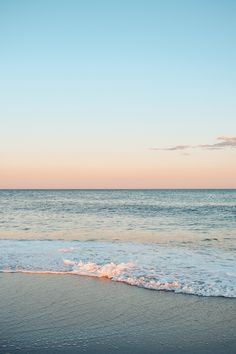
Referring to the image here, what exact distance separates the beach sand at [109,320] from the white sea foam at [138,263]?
88 cm

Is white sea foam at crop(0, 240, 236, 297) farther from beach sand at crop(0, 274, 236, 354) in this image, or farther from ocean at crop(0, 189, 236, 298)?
beach sand at crop(0, 274, 236, 354)

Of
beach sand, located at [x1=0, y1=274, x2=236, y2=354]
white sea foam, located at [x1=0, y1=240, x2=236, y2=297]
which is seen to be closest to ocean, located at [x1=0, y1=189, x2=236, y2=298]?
white sea foam, located at [x1=0, y1=240, x2=236, y2=297]

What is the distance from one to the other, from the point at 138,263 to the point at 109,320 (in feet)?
17.5

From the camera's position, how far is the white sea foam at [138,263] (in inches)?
385

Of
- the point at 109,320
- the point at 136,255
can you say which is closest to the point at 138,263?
the point at 136,255

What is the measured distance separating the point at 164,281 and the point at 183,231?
458 inches

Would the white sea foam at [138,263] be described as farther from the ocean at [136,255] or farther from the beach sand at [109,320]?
the beach sand at [109,320]

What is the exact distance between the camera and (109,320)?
713 cm

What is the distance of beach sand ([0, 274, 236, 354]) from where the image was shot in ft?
19.9

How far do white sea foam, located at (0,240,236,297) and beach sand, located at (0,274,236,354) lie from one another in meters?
0.88

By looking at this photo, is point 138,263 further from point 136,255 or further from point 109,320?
point 109,320

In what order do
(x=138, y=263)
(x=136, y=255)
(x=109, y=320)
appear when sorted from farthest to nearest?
(x=136, y=255) < (x=138, y=263) < (x=109, y=320)

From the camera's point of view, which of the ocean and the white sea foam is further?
the ocean

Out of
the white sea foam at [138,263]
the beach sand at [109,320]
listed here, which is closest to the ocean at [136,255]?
the white sea foam at [138,263]
